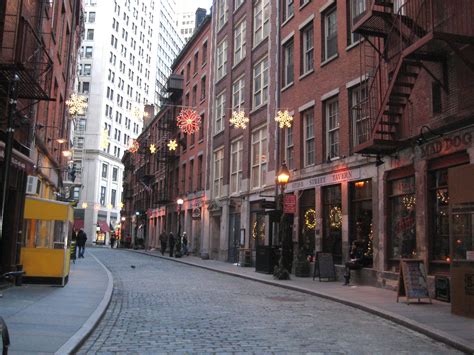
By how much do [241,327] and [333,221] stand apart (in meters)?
11.1

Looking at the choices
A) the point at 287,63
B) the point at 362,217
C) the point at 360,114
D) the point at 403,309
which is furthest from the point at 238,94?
the point at 403,309

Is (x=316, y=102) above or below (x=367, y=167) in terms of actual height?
above

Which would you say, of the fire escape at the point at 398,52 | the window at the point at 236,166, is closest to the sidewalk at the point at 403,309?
the fire escape at the point at 398,52

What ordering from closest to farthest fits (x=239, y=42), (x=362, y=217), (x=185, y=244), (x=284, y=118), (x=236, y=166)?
(x=362, y=217), (x=284, y=118), (x=236, y=166), (x=239, y=42), (x=185, y=244)

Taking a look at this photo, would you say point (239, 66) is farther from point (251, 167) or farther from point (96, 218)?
point (96, 218)

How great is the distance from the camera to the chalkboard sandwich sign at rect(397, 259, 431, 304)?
38.7 feet

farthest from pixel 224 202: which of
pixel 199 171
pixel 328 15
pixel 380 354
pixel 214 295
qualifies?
pixel 380 354

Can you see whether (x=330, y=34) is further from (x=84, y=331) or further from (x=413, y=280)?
(x=84, y=331)

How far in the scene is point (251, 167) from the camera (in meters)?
27.8

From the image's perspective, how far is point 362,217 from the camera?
1759 cm

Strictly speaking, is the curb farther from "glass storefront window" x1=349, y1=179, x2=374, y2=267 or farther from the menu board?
"glass storefront window" x1=349, y1=179, x2=374, y2=267

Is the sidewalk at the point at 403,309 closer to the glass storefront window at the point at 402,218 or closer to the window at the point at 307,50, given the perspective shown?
the glass storefront window at the point at 402,218

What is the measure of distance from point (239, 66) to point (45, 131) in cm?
1396

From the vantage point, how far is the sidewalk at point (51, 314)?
690 cm
